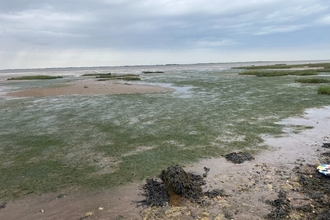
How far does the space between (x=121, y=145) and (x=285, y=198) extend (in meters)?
7.58

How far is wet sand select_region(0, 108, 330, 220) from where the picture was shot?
6742 mm

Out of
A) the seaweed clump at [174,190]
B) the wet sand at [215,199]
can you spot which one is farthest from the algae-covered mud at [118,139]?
the seaweed clump at [174,190]

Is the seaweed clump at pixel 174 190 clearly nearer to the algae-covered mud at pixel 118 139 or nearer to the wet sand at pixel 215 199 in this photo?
the wet sand at pixel 215 199

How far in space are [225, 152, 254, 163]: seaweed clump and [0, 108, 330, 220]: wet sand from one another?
235mm

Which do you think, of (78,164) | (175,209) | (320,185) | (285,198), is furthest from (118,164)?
(320,185)

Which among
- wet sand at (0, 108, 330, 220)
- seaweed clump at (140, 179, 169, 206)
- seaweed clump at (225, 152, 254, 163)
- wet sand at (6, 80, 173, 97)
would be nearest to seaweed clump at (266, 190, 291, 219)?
wet sand at (0, 108, 330, 220)

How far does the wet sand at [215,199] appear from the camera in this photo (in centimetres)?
674

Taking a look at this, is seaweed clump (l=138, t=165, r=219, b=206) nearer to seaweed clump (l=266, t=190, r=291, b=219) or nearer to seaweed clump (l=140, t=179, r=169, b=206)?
seaweed clump (l=140, t=179, r=169, b=206)

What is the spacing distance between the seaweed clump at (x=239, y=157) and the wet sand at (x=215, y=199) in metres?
0.24

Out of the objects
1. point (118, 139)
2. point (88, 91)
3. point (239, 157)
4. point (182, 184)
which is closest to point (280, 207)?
point (182, 184)

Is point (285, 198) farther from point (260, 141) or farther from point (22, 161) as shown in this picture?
point (22, 161)

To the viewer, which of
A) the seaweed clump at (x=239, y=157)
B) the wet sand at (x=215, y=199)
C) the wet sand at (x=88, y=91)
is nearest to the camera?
the wet sand at (x=215, y=199)

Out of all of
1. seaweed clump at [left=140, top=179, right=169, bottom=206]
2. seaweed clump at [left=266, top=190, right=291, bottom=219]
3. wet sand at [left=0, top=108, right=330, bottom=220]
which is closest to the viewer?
seaweed clump at [left=266, top=190, right=291, bottom=219]

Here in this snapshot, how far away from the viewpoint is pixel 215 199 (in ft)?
23.9
